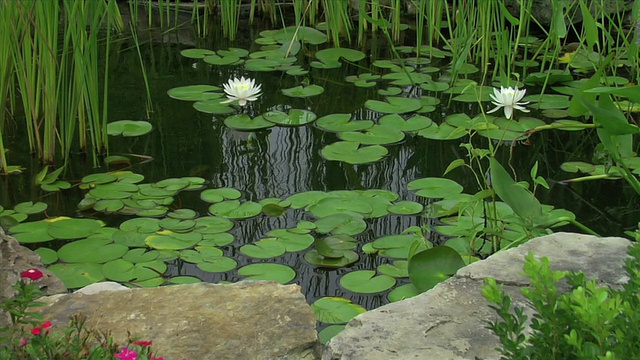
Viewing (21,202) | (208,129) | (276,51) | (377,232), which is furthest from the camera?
(276,51)

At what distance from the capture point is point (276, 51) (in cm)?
379

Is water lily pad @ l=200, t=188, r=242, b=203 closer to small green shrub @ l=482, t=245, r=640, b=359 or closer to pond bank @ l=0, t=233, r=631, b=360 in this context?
pond bank @ l=0, t=233, r=631, b=360

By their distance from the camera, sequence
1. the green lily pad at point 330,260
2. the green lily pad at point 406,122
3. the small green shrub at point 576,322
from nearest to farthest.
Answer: the small green shrub at point 576,322
the green lily pad at point 330,260
the green lily pad at point 406,122

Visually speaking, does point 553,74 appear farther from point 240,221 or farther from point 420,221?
point 240,221

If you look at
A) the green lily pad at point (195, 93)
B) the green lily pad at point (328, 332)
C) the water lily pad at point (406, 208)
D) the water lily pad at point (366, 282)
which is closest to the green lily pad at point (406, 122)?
the water lily pad at point (406, 208)

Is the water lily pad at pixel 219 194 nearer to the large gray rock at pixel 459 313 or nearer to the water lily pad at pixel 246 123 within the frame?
the water lily pad at pixel 246 123

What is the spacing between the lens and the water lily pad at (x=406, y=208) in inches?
90.4

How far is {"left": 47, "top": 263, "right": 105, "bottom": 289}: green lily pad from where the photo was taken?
6.40 feet

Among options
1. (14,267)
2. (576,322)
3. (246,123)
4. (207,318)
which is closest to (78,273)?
(14,267)

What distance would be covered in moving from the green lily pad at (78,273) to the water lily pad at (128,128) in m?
0.91

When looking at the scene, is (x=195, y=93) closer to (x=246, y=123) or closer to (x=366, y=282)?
(x=246, y=123)

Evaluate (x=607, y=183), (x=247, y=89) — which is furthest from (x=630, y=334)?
(x=247, y=89)

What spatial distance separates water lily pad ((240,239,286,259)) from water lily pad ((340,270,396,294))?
196 millimetres

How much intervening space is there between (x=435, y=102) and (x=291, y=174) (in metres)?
0.80
